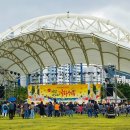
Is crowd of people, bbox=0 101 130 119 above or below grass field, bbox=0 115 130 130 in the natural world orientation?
above

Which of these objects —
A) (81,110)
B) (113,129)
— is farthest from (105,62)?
(113,129)

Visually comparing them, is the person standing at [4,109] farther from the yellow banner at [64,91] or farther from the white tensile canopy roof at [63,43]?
the yellow banner at [64,91]

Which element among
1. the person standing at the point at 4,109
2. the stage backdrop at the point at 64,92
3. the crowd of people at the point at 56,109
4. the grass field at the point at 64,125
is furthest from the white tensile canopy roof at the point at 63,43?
the grass field at the point at 64,125

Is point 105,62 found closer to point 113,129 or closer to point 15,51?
point 15,51

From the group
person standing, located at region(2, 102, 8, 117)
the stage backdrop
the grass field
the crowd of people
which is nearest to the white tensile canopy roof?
the stage backdrop

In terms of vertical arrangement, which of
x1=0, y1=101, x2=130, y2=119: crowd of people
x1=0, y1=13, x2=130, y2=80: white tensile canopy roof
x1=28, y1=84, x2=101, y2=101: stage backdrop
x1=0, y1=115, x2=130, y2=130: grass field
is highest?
x1=0, y1=13, x2=130, y2=80: white tensile canopy roof

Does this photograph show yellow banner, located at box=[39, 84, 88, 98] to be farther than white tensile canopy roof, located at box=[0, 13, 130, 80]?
Yes

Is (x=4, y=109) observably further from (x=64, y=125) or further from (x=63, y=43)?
(x=63, y=43)

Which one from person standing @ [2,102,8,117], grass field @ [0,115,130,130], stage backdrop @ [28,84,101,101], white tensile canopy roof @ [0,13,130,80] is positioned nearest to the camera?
grass field @ [0,115,130,130]

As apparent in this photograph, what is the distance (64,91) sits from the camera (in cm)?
4562

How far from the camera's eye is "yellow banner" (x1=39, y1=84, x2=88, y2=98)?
150 ft

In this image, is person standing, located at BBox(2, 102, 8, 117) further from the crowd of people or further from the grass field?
the grass field

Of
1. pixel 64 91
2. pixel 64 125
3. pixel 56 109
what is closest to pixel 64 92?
pixel 64 91

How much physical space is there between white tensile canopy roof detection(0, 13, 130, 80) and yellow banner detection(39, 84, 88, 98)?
17.3ft
